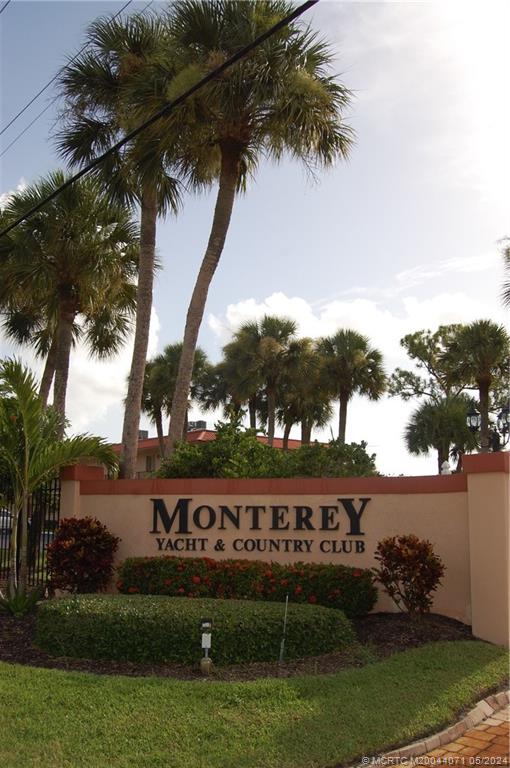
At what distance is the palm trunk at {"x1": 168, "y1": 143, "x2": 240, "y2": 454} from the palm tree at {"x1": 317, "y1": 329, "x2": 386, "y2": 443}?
2006cm

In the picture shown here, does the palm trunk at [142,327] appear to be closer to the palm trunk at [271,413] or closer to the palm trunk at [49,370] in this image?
the palm trunk at [49,370]

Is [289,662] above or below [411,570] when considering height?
below

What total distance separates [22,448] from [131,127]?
725 cm

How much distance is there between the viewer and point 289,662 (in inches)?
319

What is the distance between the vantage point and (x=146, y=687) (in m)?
6.95

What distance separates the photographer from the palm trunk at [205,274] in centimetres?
1502

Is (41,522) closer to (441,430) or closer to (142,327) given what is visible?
(142,327)

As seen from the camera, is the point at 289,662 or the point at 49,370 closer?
the point at 289,662

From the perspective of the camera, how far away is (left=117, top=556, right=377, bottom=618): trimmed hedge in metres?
9.70

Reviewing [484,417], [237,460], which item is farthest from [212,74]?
[484,417]

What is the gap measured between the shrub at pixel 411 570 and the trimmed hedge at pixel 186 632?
883 millimetres

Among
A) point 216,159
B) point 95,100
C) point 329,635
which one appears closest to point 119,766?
point 329,635

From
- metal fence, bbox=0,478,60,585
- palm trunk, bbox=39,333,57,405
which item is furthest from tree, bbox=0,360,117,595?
palm trunk, bbox=39,333,57,405

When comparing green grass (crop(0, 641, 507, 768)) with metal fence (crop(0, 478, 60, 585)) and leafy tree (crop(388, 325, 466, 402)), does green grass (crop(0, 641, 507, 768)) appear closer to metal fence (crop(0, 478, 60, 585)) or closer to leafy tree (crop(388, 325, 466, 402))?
metal fence (crop(0, 478, 60, 585))
